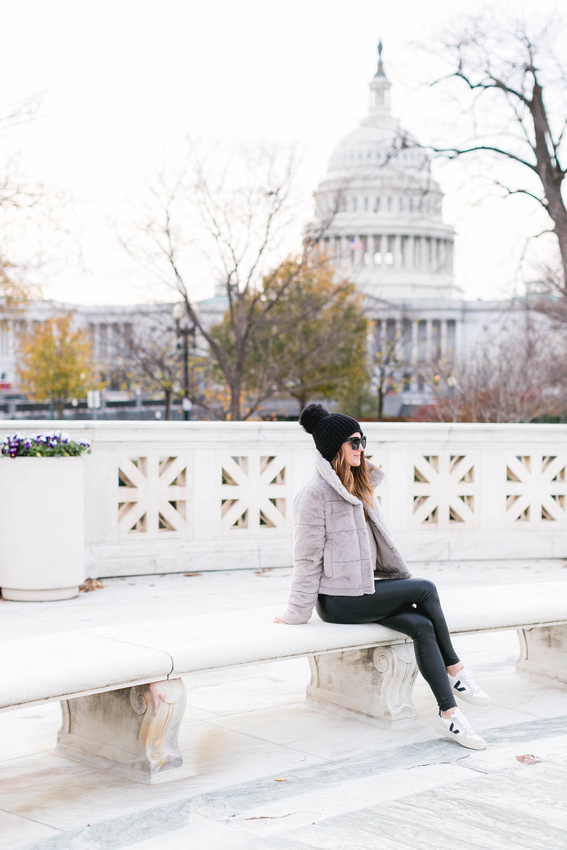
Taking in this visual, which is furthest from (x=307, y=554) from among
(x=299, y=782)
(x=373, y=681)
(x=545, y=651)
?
(x=545, y=651)

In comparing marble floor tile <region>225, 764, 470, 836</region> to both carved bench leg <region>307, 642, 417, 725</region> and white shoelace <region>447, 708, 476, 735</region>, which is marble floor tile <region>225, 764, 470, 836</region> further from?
carved bench leg <region>307, 642, 417, 725</region>

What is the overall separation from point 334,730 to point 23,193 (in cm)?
1635

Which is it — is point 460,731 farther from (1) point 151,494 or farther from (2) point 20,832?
(1) point 151,494

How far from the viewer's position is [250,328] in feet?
88.2

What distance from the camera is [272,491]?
34.2 ft

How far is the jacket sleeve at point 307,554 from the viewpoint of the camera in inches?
213

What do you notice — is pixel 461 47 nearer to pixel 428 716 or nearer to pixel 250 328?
pixel 250 328

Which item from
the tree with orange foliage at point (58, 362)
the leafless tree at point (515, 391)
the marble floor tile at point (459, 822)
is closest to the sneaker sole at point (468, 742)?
the marble floor tile at point (459, 822)

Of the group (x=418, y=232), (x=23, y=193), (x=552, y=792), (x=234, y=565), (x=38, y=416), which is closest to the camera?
(x=552, y=792)

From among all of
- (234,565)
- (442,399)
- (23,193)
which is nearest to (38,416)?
(442,399)

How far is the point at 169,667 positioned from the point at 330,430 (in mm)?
1501

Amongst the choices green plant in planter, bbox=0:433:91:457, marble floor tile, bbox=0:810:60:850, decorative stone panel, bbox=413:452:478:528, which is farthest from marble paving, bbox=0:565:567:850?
decorative stone panel, bbox=413:452:478:528

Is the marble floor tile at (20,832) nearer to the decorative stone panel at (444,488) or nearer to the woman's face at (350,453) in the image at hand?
the woman's face at (350,453)

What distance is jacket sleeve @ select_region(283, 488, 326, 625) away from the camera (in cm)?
542
